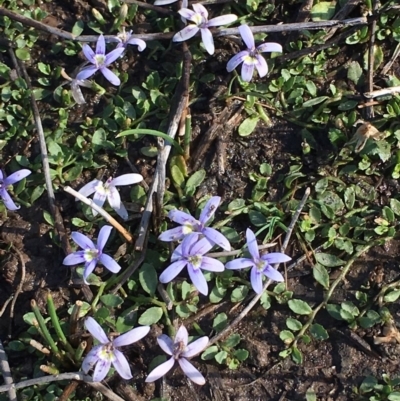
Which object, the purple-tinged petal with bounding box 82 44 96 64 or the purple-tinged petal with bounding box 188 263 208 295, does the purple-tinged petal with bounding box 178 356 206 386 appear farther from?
the purple-tinged petal with bounding box 82 44 96 64

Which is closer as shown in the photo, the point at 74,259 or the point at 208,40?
the point at 74,259

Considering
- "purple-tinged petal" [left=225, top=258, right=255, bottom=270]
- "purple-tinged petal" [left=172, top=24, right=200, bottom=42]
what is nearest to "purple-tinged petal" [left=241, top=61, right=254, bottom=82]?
"purple-tinged petal" [left=172, top=24, right=200, bottom=42]

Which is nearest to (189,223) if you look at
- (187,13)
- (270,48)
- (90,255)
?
(90,255)

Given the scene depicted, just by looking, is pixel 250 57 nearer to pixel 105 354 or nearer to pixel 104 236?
pixel 104 236

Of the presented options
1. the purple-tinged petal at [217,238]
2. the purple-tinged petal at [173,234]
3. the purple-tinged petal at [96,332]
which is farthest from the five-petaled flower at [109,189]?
the purple-tinged petal at [96,332]

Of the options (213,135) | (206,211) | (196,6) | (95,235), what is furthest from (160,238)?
(196,6)
